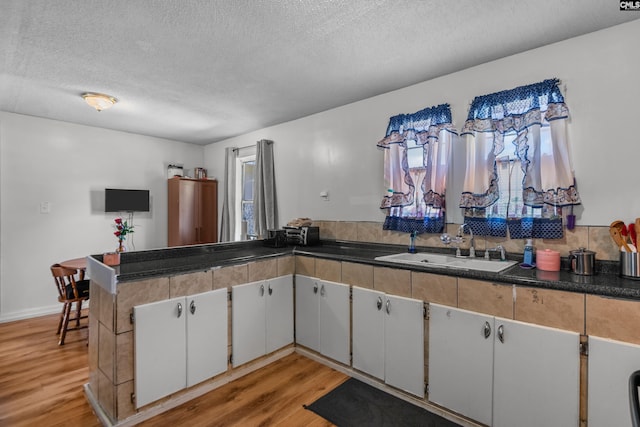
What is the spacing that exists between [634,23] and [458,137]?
119 cm

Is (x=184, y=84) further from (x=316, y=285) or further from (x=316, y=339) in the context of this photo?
(x=316, y=339)

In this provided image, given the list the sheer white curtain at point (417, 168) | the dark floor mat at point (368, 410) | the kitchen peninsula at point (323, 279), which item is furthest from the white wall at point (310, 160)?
the dark floor mat at point (368, 410)

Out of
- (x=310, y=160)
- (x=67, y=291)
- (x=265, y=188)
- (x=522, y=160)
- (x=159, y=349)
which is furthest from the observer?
(x=265, y=188)

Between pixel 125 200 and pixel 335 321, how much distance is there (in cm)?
385

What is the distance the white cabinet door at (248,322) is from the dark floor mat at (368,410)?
69cm

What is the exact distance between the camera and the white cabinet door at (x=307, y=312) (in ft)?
9.17

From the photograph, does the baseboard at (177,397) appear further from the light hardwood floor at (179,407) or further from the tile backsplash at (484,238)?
the tile backsplash at (484,238)

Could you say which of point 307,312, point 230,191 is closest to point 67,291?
point 230,191

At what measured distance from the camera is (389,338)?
2.30 m

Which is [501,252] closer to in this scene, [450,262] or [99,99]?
[450,262]

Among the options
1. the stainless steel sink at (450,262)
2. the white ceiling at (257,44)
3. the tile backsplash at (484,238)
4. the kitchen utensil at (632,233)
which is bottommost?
the stainless steel sink at (450,262)

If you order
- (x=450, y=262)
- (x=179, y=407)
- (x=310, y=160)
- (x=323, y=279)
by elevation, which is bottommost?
(x=179, y=407)

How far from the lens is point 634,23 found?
1.95 m

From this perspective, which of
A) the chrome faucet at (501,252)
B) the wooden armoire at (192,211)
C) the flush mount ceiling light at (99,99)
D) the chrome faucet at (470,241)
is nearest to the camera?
the chrome faucet at (501,252)
